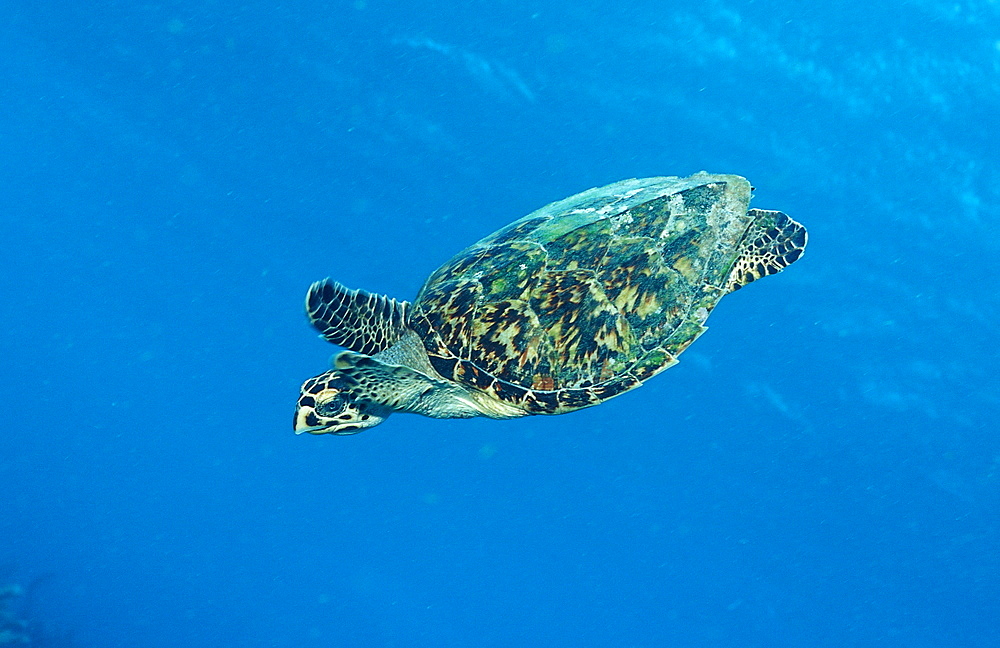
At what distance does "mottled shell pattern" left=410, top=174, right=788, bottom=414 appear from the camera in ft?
16.6

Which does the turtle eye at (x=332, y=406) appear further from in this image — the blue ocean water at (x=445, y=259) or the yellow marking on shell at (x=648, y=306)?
the blue ocean water at (x=445, y=259)

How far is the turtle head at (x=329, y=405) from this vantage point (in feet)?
15.7

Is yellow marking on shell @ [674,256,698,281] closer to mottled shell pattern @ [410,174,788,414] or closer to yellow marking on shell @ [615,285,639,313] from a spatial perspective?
mottled shell pattern @ [410,174,788,414]

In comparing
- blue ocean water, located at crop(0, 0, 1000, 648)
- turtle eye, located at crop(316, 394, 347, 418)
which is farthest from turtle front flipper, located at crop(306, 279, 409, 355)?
blue ocean water, located at crop(0, 0, 1000, 648)

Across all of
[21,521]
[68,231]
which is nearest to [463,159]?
[68,231]

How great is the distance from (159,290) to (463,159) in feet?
82.5

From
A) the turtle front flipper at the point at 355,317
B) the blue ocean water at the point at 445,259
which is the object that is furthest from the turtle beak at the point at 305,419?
the blue ocean water at the point at 445,259

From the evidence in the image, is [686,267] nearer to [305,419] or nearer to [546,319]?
[546,319]

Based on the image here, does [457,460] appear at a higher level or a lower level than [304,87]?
lower

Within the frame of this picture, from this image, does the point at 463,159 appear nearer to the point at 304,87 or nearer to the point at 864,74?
the point at 304,87

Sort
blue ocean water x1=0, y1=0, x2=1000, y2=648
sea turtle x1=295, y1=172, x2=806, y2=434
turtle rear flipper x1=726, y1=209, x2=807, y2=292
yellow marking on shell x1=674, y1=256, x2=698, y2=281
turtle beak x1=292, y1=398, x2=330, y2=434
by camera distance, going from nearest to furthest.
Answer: turtle beak x1=292, y1=398, x2=330, y2=434
sea turtle x1=295, y1=172, x2=806, y2=434
yellow marking on shell x1=674, y1=256, x2=698, y2=281
turtle rear flipper x1=726, y1=209, x2=807, y2=292
blue ocean water x1=0, y1=0, x2=1000, y2=648

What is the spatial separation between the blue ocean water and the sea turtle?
966 cm

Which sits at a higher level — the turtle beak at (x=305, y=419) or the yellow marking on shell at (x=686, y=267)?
the yellow marking on shell at (x=686, y=267)

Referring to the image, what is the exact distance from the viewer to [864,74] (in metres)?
12.5
